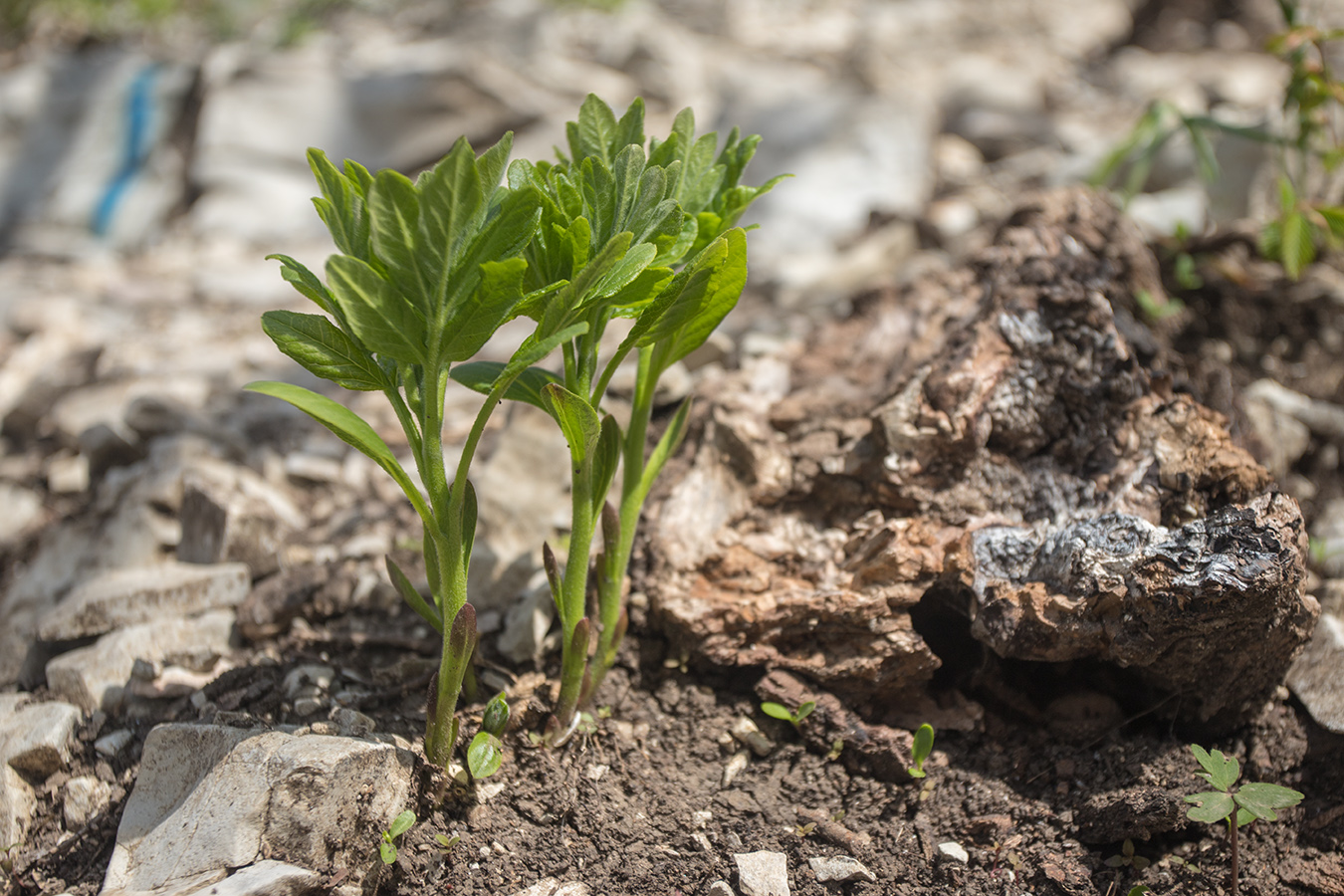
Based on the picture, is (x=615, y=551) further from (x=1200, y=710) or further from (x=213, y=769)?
(x=1200, y=710)

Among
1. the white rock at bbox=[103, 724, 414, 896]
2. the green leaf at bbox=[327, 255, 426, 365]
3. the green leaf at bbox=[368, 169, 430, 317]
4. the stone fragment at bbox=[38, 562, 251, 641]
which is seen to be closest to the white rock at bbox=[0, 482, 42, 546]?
the stone fragment at bbox=[38, 562, 251, 641]

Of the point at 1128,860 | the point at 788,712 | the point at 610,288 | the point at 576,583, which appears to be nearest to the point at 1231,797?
the point at 1128,860

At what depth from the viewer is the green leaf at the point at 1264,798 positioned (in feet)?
4.56

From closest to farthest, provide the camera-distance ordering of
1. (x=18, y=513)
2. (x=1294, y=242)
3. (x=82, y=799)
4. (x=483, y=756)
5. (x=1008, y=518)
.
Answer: (x=483, y=756), (x=82, y=799), (x=1008, y=518), (x=1294, y=242), (x=18, y=513)

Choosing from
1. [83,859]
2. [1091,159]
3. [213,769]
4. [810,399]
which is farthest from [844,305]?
[83,859]

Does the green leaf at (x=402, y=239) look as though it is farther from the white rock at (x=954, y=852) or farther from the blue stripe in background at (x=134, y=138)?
the blue stripe in background at (x=134, y=138)

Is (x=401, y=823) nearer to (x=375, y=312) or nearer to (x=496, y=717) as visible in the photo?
(x=496, y=717)

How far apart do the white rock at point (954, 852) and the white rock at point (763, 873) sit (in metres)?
0.30

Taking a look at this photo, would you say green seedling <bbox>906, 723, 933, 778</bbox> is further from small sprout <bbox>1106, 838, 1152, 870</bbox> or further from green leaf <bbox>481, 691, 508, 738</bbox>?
green leaf <bbox>481, 691, 508, 738</bbox>

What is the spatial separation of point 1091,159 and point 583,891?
174 inches

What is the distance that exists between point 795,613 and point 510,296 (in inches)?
36.9

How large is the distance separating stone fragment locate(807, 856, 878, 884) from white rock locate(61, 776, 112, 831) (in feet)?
4.43

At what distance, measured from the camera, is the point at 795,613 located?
183cm

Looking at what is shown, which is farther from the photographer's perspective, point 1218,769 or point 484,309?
point 1218,769
